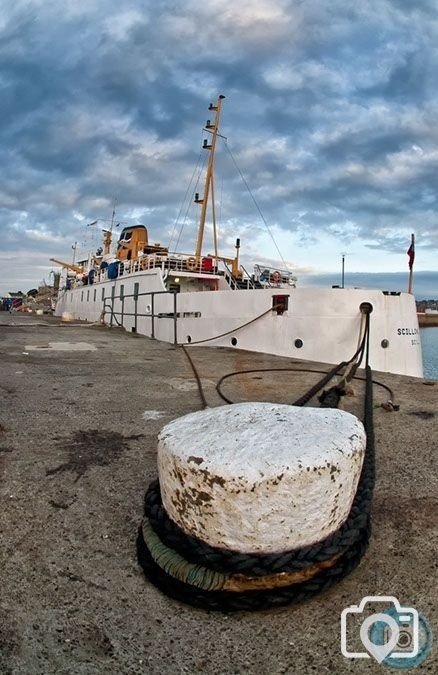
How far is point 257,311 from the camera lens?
9898 mm

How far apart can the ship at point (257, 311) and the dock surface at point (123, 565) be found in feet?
14.6

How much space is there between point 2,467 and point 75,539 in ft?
3.27

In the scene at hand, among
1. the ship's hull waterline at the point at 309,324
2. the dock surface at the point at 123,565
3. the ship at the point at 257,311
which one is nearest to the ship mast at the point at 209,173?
the ship at the point at 257,311

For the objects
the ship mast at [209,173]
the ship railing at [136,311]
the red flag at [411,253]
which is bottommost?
the ship railing at [136,311]

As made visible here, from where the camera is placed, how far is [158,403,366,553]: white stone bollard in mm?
1546

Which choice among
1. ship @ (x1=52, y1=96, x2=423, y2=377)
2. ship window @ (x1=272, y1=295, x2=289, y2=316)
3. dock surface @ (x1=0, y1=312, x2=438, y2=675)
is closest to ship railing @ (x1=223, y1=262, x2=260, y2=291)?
ship @ (x1=52, y1=96, x2=423, y2=377)

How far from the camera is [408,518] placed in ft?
7.18

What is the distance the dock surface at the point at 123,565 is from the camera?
135 cm

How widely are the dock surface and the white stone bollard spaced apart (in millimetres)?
258

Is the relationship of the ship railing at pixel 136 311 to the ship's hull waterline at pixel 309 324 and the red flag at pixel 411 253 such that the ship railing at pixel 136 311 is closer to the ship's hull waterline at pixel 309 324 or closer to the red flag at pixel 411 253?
the ship's hull waterline at pixel 309 324

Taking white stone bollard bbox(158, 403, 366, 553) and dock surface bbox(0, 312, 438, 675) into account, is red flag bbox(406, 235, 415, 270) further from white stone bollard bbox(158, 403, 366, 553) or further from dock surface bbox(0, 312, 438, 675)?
white stone bollard bbox(158, 403, 366, 553)

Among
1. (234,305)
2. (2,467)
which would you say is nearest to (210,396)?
(2,467)

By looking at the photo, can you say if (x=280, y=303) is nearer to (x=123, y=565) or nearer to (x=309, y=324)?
(x=309, y=324)

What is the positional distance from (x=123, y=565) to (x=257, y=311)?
8.35 metres
